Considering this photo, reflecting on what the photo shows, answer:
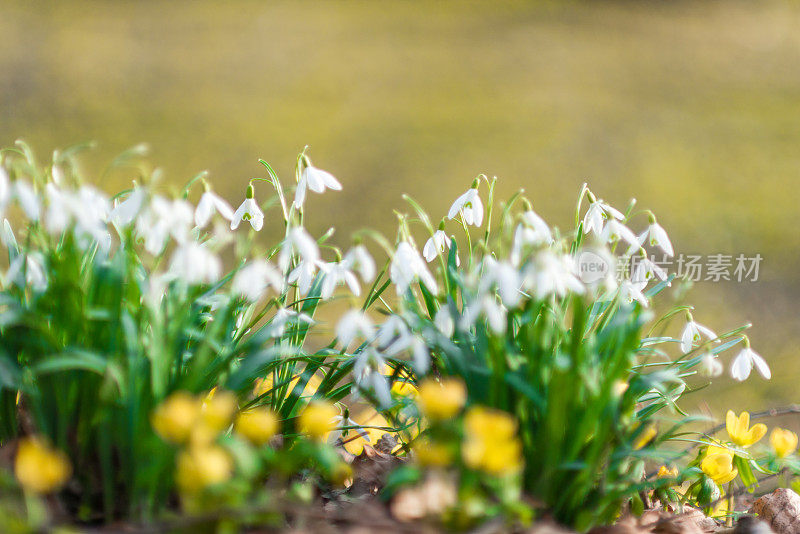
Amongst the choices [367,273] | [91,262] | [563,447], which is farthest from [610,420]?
[91,262]

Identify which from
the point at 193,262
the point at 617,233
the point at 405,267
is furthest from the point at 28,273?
the point at 617,233

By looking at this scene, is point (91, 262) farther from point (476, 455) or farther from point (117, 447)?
point (476, 455)

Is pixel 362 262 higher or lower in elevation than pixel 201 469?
higher

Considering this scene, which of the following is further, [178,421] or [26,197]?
[26,197]

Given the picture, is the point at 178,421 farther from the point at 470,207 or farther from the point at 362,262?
the point at 470,207

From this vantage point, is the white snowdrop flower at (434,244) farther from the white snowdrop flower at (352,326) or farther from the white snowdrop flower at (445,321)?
the white snowdrop flower at (352,326)

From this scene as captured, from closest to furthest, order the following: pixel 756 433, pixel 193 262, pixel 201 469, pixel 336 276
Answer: pixel 201 469 → pixel 193 262 → pixel 336 276 → pixel 756 433
